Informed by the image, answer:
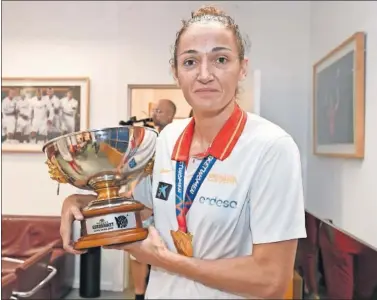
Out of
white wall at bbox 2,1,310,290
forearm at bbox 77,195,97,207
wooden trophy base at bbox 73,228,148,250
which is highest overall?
white wall at bbox 2,1,310,290

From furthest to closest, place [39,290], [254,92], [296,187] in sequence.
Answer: [254,92] < [39,290] < [296,187]

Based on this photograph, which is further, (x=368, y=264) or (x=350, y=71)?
(x=350, y=71)

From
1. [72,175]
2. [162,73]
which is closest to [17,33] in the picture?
[162,73]

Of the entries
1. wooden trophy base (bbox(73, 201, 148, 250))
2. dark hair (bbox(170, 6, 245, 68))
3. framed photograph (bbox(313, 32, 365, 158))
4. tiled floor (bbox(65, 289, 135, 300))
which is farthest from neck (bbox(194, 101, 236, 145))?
tiled floor (bbox(65, 289, 135, 300))

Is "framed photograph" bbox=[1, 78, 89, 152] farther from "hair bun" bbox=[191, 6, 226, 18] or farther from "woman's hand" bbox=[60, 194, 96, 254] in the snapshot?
"hair bun" bbox=[191, 6, 226, 18]

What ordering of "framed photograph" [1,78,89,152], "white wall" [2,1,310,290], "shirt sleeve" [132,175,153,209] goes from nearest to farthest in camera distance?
1. "shirt sleeve" [132,175,153,209]
2. "framed photograph" [1,78,89,152]
3. "white wall" [2,1,310,290]

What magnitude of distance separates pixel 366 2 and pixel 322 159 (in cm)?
116

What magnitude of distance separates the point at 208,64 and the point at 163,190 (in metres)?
0.26

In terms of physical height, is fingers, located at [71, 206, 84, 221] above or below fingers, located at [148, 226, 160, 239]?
above

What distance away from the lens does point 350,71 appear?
1.99 metres

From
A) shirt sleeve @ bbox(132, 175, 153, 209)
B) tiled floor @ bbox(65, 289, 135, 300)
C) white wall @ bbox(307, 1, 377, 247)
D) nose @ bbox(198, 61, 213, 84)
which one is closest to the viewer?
nose @ bbox(198, 61, 213, 84)

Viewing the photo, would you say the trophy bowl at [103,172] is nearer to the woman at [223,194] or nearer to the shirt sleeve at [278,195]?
the woman at [223,194]

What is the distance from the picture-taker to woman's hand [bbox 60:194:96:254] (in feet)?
2.74

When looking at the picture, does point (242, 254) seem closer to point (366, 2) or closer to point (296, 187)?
point (296, 187)
